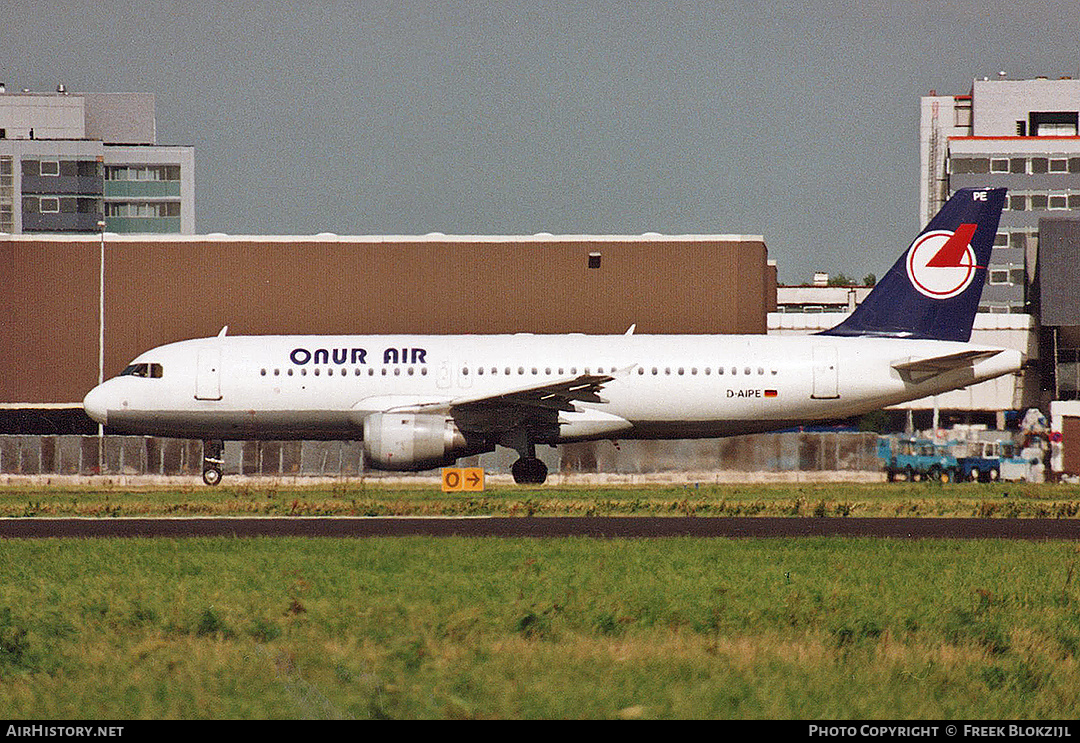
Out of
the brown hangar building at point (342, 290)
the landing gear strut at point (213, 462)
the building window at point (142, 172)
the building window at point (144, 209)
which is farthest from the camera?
the building window at point (144, 209)

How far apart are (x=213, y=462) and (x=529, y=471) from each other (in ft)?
32.6

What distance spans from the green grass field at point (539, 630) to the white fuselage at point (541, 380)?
1806 centimetres

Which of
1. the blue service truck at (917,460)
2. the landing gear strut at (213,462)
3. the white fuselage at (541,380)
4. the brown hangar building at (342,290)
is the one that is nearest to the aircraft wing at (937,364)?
the white fuselage at (541,380)

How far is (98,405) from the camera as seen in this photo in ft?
136

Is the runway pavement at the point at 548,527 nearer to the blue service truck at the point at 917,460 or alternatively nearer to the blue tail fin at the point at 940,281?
the blue tail fin at the point at 940,281

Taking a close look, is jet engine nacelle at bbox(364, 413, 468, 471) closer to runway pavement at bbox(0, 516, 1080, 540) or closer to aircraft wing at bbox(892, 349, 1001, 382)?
runway pavement at bbox(0, 516, 1080, 540)

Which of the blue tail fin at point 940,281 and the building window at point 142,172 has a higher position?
the building window at point 142,172

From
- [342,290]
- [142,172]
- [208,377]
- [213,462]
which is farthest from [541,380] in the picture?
[142,172]

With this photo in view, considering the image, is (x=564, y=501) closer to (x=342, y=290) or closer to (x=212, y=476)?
(x=212, y=476)

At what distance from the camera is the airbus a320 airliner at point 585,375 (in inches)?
1535

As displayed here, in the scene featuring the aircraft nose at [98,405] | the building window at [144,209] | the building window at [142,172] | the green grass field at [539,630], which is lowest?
the green grass field at [539,630]

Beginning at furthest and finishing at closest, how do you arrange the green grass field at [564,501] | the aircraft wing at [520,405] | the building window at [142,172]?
the building window at [142,172] → the aircraft wing at [520,405] → the green grass field at [564,501]

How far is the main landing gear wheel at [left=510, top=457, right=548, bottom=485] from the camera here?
4025cm
